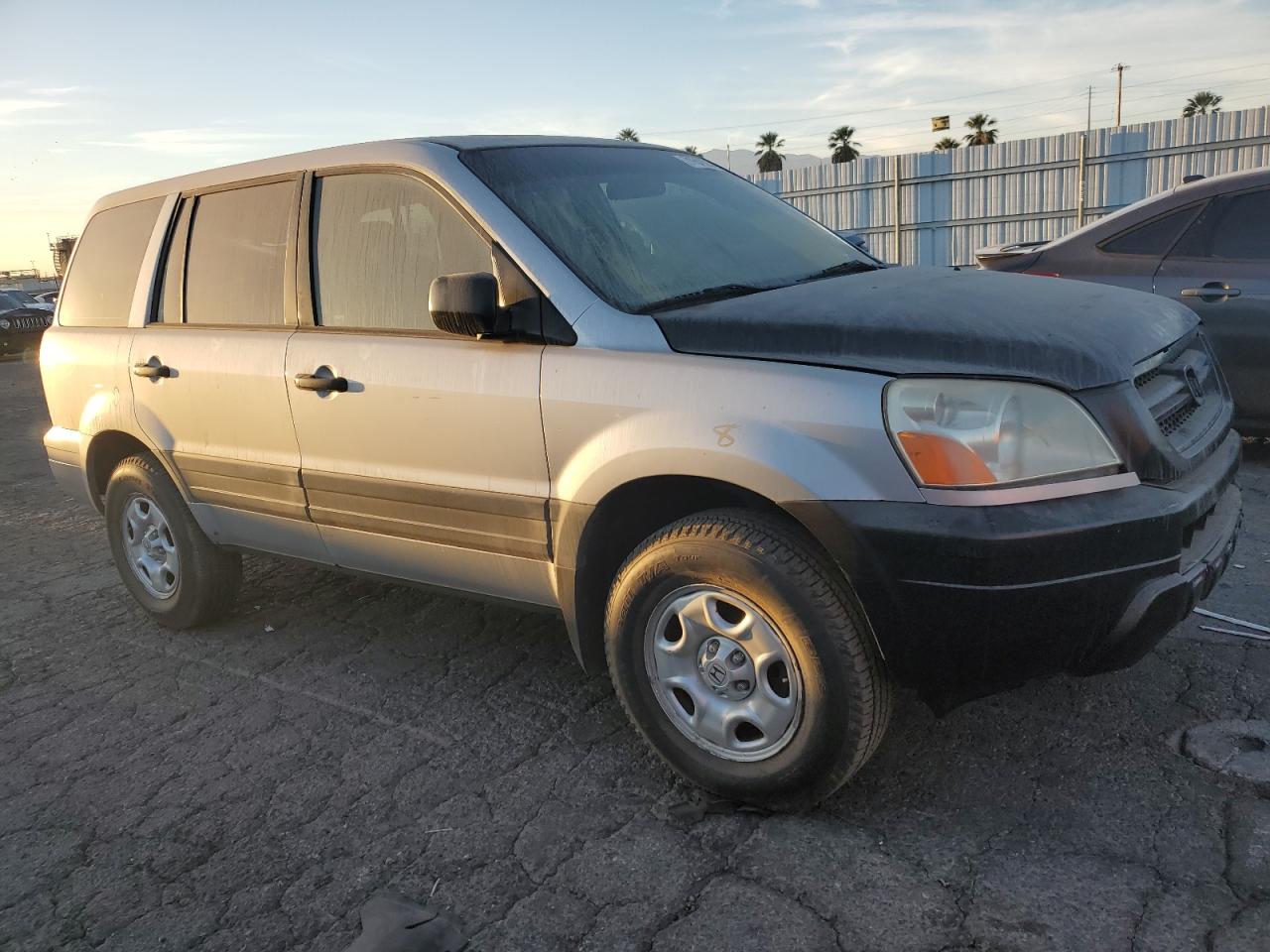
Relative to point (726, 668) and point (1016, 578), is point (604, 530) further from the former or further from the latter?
point (1016, 578)

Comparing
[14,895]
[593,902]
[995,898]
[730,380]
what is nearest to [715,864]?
[593,902]

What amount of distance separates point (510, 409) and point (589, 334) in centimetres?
33

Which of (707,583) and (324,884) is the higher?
(707,583)

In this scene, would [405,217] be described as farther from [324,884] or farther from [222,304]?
[324,884]

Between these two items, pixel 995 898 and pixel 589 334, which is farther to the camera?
pixel 589 334

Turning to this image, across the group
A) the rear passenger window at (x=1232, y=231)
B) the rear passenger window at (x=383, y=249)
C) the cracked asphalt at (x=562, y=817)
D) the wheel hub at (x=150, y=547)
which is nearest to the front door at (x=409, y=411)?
the rear passenger window at (x=383, y=249)

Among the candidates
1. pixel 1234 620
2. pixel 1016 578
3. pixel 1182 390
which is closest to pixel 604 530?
pixel 1016 578

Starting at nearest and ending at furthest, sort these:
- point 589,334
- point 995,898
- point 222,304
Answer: point 995,898 → point 589,334 → point 222,304

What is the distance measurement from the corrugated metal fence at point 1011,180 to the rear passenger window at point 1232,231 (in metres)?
11.2

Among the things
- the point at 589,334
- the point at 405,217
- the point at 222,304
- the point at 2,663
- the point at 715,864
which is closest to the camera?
the point at 715,864

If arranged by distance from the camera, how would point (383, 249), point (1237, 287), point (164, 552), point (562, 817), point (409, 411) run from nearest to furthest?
point (562, 817) < point (409, 411) < point (383, 249) < point (164, 552) < point (1237, 287)

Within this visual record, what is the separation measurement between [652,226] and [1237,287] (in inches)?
144

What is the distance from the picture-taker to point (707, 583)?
102 inches

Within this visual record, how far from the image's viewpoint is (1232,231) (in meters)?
5.38
